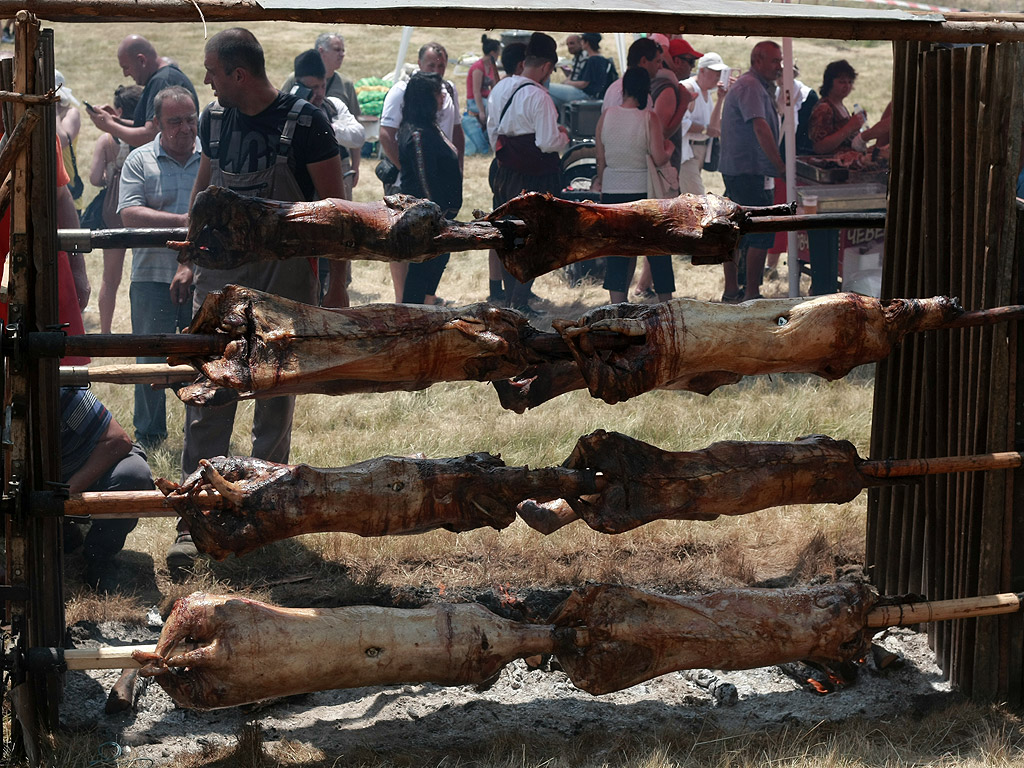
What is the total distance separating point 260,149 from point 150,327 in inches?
88.4

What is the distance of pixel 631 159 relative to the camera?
8.76 metres

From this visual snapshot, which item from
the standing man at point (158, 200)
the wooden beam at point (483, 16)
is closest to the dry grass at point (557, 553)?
the standing man at point (158, 200)

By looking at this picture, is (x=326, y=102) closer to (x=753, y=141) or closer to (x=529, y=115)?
(x=529, y=115)

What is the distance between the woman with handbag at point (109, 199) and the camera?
25.5ft

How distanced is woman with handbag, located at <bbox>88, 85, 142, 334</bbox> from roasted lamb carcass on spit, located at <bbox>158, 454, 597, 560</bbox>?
500 cm

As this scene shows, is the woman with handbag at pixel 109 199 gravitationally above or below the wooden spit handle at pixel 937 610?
above

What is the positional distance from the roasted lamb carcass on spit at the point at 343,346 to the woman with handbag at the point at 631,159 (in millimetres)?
5658

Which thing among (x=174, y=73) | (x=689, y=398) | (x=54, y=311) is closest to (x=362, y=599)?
(x=54, y=311)

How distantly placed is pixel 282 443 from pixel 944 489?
2966 mm

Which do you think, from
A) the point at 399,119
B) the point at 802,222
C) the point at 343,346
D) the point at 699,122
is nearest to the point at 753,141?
the point at 699,122

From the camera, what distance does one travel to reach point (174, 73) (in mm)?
8430

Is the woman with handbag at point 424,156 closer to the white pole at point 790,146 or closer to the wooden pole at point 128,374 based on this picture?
the white pole at point 790,146

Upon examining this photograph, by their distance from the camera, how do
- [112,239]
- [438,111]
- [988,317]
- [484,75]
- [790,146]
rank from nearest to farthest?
[988,317] < [112,239] < [790,146] < [438,111] < [484,75]

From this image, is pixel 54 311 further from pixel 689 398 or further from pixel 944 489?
pixel 689 398
